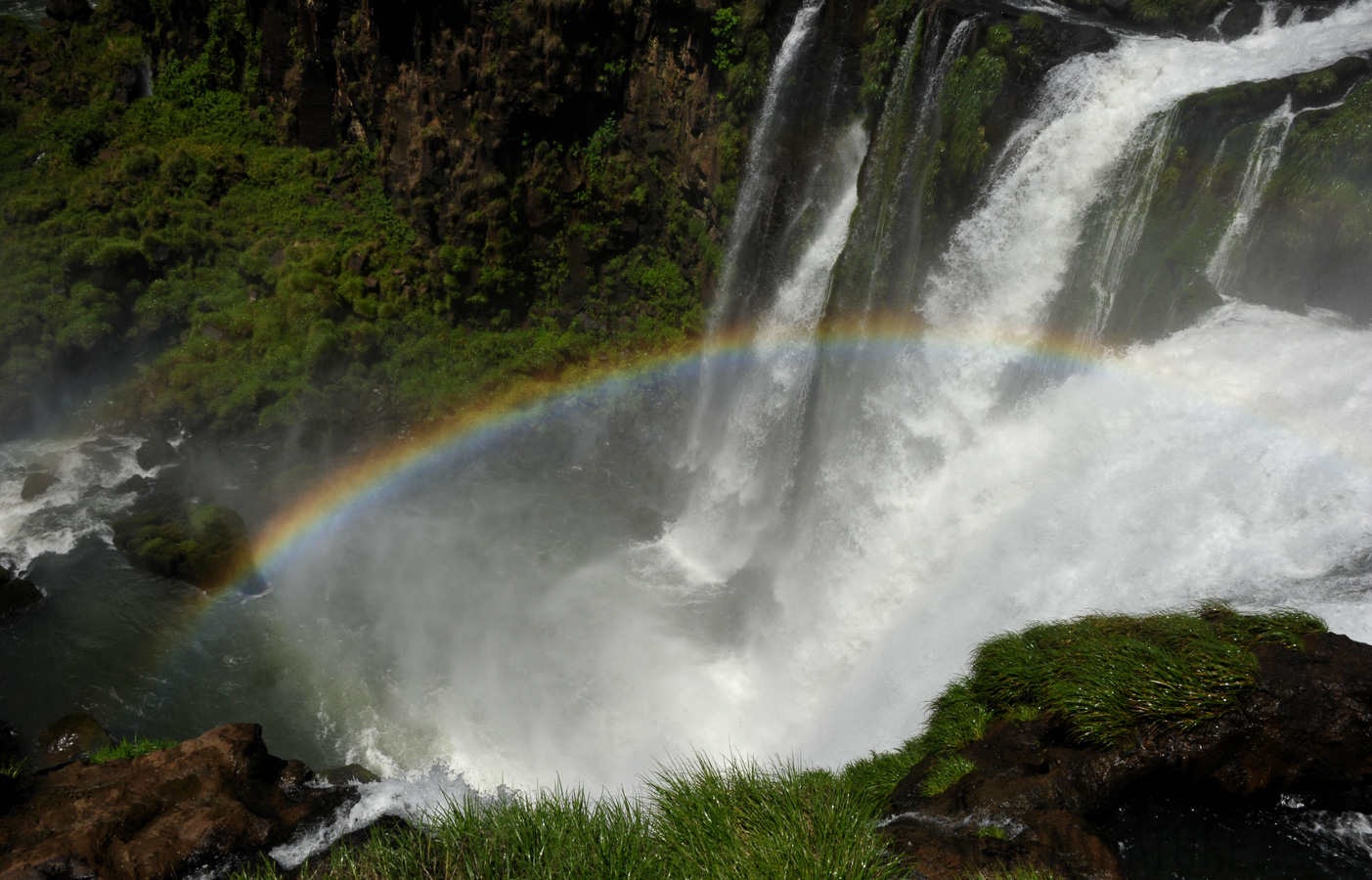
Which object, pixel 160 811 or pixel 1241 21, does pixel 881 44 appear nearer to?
pixel 1241 21

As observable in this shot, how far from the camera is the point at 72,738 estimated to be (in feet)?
34.5

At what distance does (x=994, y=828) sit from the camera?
5199mm

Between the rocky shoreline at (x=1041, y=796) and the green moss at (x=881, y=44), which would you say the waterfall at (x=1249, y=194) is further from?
the rocky shoreline at (x=1041, y=796)

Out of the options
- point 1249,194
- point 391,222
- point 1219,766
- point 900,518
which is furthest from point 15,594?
point 1249,194

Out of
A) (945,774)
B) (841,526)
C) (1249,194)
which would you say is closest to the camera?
(945,774)

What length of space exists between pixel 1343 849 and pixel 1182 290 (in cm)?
709

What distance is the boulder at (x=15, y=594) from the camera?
12820 mm

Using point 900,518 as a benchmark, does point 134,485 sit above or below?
below

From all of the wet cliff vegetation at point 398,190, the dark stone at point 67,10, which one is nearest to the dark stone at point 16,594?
the wet cliff vegetation at point 398,190

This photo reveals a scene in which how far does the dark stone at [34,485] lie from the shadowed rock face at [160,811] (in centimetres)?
1236

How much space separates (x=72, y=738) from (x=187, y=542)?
4142 mm

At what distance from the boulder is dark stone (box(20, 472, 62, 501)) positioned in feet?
10.1

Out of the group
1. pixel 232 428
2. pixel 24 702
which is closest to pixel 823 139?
pixel 232 428

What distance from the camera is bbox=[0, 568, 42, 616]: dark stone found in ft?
42.0
